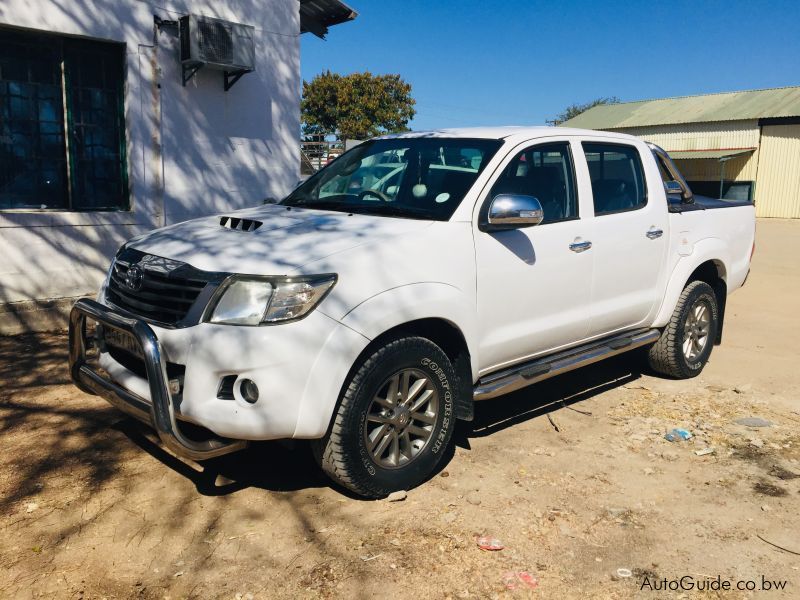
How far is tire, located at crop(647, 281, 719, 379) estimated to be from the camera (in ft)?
19.8

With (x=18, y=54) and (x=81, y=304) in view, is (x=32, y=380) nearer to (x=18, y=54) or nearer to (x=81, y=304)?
(x=81, y=304)

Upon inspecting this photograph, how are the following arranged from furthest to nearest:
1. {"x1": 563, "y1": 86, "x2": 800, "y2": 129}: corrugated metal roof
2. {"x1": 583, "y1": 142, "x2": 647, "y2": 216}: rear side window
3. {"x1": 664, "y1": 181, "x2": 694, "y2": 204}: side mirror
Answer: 1. {"x1": 563, "y1": 86, "x2": 800, "y2": 129}: corrugated metal roof
2. {"x1": 664, "y1": 181, "x2": 694, "y2": 204}: side mirror
3. {"x1": 583, "y1": 142, "x2": 647, "y2": 216}: rear side window

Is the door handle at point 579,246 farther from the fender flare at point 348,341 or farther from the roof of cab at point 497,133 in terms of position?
the fender flare at point 348,341

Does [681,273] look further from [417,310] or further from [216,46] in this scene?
[216,46]

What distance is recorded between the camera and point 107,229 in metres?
7.91

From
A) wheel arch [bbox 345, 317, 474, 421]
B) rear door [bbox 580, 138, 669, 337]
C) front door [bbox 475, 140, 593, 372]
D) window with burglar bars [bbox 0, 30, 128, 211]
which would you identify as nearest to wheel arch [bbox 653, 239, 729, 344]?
rear door [bbox 580, 138, 669, 337]

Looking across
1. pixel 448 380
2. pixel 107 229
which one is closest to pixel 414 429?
pixel 448 380

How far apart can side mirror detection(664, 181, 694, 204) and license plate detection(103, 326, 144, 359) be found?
4389mm

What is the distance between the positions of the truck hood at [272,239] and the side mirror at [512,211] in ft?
1.31

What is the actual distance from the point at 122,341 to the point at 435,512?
1866mm

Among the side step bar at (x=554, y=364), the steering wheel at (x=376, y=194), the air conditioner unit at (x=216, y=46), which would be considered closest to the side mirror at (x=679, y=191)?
the side step bar at (x=554, y=364)

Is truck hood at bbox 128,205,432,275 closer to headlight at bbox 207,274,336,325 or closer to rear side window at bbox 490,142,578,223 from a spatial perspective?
headlight at bbox 207,274,336,325

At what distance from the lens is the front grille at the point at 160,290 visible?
3.55m

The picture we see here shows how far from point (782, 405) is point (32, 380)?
5.85m
